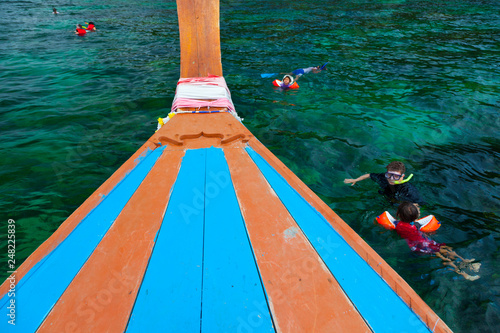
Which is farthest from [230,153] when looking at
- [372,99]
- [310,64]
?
[310,64]

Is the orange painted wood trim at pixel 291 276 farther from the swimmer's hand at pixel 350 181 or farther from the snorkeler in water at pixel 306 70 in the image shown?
the snorkeler in water at pixel 306 70

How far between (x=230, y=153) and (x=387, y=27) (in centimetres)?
1777

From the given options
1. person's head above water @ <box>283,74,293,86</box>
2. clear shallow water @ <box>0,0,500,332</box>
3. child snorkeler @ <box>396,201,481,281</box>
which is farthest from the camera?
person's head above water @ <box>283,74,293,86</box>

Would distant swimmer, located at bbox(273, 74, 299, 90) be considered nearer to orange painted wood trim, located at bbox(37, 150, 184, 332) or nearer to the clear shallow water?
the clear shallow water

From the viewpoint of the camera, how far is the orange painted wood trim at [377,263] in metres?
2.03

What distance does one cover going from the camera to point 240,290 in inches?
87.2

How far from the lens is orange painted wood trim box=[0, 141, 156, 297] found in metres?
2.37

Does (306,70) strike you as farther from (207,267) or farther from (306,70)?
(207,267)

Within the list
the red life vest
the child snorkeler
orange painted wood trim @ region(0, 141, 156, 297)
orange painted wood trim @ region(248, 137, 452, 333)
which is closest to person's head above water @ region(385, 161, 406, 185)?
the child snorkeler

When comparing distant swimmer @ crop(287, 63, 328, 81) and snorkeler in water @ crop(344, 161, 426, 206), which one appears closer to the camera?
snorkeler in water @ crop(344, 161, 426, 206)

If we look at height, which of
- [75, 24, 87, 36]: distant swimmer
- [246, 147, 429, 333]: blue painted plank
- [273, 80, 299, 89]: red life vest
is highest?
[75, 24, 87, 36]: distant swimmer

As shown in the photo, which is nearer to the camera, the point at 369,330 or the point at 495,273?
the point at 369,330

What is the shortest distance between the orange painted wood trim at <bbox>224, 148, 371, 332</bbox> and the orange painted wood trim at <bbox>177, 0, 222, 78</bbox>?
5.51 m

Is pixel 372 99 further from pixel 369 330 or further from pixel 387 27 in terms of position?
pixel 387 27
